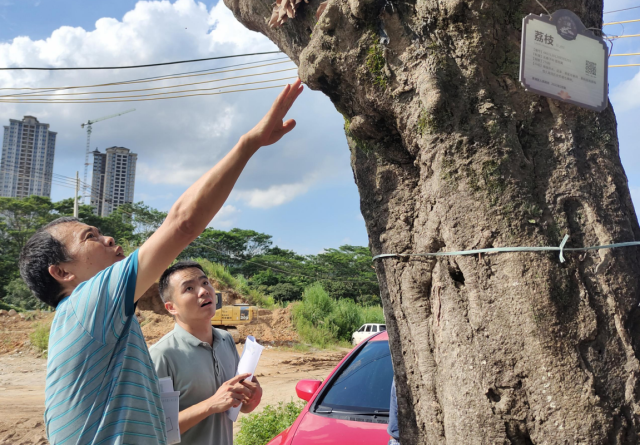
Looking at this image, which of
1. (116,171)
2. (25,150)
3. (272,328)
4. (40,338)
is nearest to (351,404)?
(40,338)

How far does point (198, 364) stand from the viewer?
8.57ft

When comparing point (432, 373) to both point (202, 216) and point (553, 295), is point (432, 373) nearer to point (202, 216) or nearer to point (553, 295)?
point (553, 295)

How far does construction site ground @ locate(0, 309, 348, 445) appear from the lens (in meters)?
8.17

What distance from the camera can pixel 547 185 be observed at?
5.59ft

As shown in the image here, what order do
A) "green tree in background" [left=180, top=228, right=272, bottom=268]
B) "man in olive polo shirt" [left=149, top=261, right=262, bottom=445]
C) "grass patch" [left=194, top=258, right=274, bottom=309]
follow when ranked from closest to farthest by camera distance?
"man in olive polo shirt" [left=149, top=261, right=262, bottom=445]
"grass patch" [left=194, top=258, right=274, bottom=309]
"green tree in background" [left=180, top=228, right=272, bottom=268]

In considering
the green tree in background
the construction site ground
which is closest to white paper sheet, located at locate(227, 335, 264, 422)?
the construction site ground

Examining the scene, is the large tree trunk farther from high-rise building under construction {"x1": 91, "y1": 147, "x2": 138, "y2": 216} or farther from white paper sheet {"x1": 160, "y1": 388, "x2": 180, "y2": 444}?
high-rise building under construction {"x1": 91, "y1": 147, "x2": 138, "y2": 216}

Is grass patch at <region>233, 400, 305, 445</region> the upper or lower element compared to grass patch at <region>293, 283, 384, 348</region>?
lower

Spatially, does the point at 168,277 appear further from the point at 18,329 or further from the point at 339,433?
the point at 18,329

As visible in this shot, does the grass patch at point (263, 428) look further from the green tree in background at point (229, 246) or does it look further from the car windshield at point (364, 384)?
the green tree in background at point (229, 246)

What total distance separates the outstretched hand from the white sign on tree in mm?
786

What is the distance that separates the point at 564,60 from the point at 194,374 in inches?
84.7

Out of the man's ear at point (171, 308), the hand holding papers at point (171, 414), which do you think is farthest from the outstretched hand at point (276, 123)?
the man's ear at point (171, 308)

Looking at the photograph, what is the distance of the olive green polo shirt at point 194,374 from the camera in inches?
98.3
